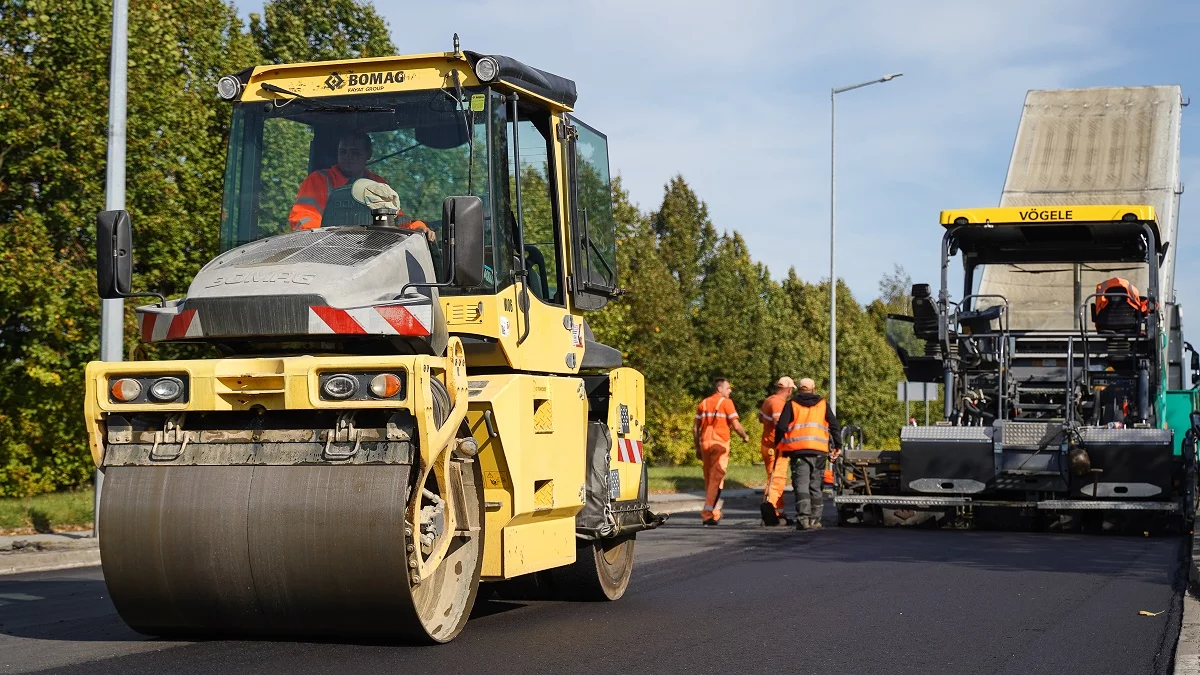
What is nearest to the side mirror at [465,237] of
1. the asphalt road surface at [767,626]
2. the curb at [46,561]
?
the asphalt road surface at [767,626]

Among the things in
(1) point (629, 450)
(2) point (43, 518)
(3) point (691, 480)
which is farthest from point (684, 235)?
(1) point (629, 450)

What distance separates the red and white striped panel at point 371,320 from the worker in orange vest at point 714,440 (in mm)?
10202

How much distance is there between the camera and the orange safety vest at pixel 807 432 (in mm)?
15445

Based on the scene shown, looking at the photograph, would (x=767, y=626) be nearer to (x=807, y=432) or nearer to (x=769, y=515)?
(x=807, y=432)

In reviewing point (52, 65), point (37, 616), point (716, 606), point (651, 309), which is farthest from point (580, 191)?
point (651, 309)

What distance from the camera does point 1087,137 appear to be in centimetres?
2191

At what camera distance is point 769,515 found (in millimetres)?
16062

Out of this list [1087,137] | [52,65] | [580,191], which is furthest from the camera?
[1087,137]

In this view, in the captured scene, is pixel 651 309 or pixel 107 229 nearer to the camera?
pixel 107 229

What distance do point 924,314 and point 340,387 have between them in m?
10.8

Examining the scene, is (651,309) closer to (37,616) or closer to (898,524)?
(898,524)

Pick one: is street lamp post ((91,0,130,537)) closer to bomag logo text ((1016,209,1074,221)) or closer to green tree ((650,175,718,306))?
bomag logo text ((1016,209,1074,221))

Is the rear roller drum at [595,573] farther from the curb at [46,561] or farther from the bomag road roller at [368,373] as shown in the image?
the curb at [46,561]

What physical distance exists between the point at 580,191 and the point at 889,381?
38.8 meters
